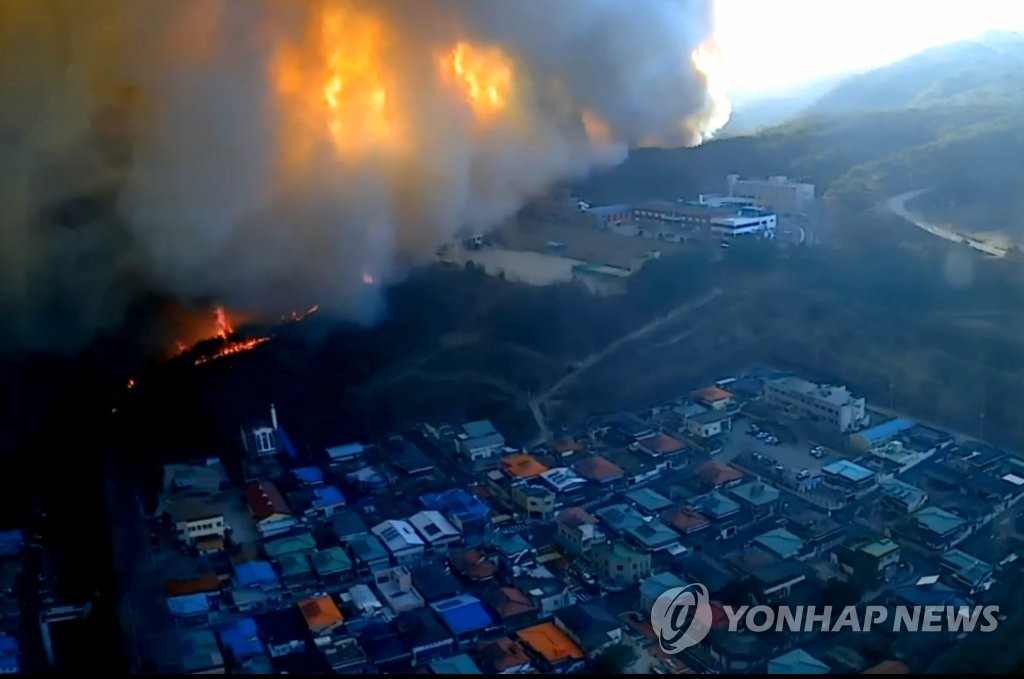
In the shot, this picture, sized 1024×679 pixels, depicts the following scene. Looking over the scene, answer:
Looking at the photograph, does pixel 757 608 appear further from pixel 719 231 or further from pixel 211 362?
pixel 719 231

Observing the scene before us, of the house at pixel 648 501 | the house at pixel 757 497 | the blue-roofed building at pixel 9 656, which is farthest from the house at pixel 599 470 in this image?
the blue-roofed building at pixel 9 656

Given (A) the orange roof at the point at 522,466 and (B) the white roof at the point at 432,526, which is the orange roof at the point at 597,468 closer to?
(A) the orange roof at the point at 522,466

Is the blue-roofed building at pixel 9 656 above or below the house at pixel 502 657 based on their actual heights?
above

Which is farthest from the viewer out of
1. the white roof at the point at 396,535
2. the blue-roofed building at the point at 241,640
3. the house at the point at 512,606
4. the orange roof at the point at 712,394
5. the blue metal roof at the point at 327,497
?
the orange roof at the point at 712,394

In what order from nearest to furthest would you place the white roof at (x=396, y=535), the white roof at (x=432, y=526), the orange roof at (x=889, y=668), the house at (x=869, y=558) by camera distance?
→ the orange roof at (x=889, y=668) → the house at (x=869, y=558) → the white roof at (x=396, y=535) → the white roof at (x=432, y=526)

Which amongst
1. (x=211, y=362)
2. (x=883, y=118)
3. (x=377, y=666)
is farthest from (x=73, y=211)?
(x=883, y=118)
